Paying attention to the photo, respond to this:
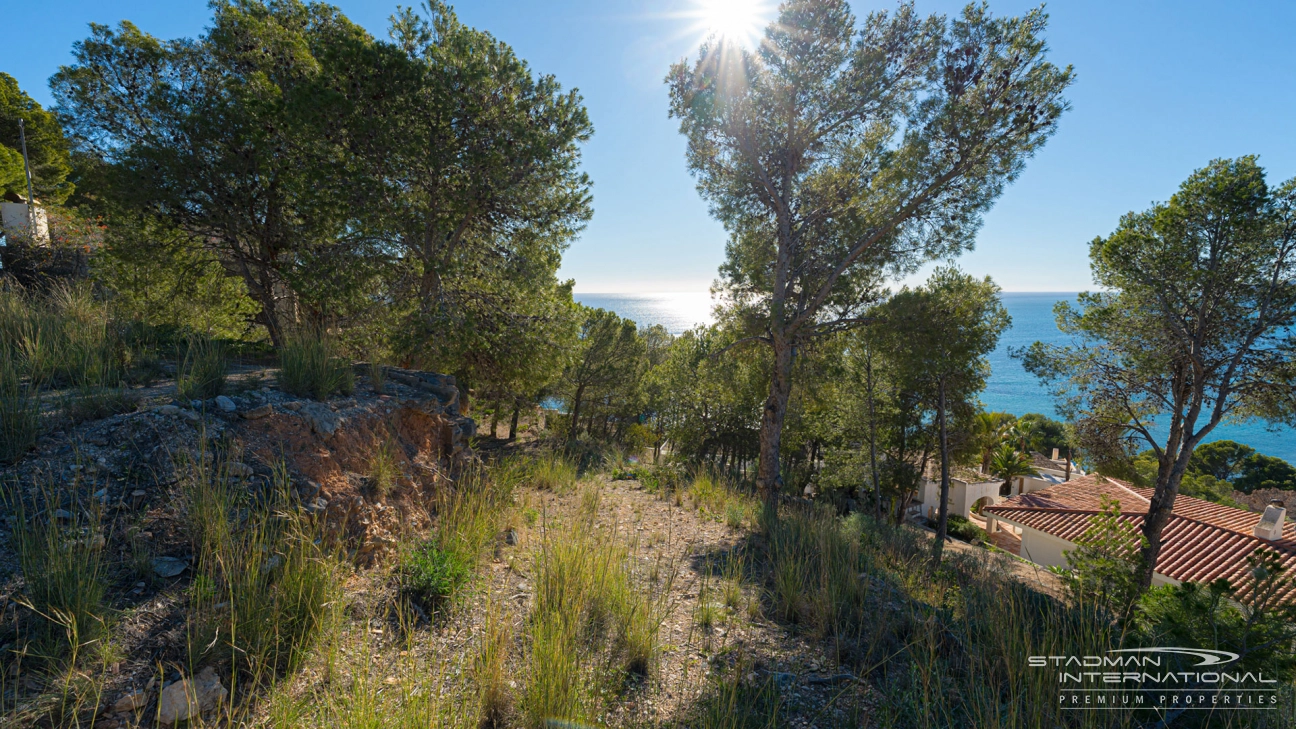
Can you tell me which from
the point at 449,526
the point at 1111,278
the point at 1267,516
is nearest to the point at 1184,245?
the point at 1111,278

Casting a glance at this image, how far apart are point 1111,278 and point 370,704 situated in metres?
13.5

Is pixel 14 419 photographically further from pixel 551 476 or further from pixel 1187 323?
pixel 1187 323

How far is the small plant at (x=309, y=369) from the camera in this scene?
4.89 m

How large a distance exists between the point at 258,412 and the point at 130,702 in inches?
102

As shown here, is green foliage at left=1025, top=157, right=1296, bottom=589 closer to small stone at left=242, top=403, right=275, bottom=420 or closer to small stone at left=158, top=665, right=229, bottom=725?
small stone at left=158, top=665, right=229, bottom=725

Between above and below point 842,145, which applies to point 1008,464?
below

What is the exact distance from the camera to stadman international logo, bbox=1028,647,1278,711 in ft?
8.70

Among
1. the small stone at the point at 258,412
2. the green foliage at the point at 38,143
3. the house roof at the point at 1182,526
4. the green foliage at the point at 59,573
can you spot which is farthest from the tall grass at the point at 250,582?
the green foliage at the point at 38,143

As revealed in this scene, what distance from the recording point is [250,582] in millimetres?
2668

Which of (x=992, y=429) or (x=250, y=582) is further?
(x=992, y=429)

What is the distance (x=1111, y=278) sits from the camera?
32.7 ft

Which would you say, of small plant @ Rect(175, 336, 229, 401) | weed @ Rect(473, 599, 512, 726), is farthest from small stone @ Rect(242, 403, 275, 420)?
weed @ Rect(473, 599, 512, 726)

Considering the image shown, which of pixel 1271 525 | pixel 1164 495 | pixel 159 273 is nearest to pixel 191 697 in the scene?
pixel 159 273

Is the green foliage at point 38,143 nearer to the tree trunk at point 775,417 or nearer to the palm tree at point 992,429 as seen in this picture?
the tree trunk at point 775,417
